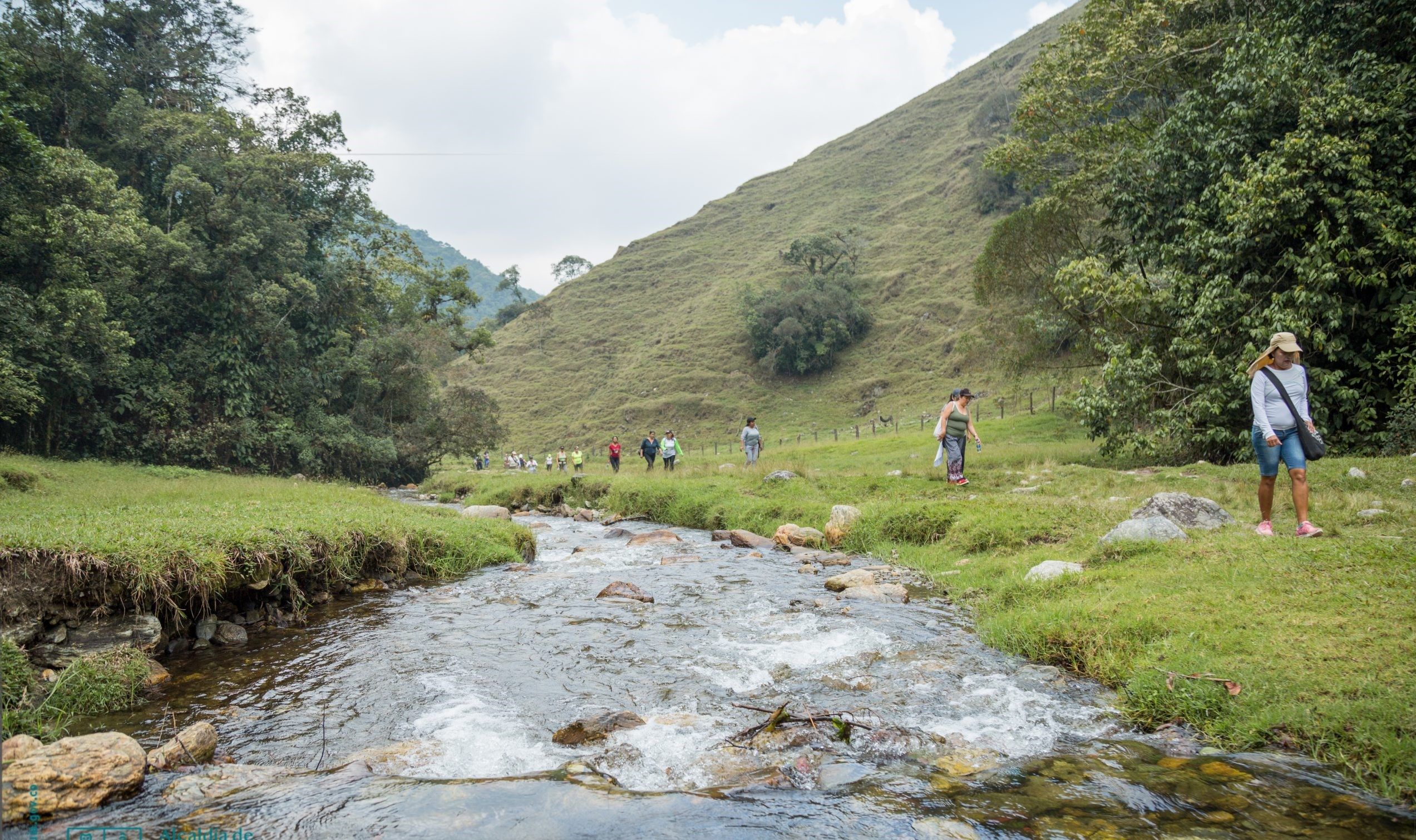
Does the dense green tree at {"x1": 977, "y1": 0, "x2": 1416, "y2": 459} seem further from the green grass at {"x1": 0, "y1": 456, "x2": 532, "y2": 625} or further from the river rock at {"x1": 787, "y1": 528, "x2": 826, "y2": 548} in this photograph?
the green grass at {"x1": 0, "y1": 456, "x2": 532, "y2": 625}

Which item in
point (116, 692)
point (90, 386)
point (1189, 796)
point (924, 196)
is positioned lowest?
point (1189, 796)

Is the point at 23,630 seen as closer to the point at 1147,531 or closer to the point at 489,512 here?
the point at 1147,531

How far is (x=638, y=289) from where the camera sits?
115 m

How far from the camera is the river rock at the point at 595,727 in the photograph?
6121 mm

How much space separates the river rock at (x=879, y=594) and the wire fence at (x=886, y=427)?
30420mm

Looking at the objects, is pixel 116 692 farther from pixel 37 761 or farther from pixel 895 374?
pixel 895 374

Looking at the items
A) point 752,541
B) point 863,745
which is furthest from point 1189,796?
point 752,541

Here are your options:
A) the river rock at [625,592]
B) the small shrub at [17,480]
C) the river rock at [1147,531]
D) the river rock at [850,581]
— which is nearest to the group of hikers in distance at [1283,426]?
the river rock at [1147,531]

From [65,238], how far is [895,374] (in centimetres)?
6057

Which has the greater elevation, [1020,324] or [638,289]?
[638,289]

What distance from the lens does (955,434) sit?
1803 cm

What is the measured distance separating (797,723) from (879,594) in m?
4.88

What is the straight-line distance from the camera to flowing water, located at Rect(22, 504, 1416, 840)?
15.5 feet

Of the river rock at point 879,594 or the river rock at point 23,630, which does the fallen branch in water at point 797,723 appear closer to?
the river rock at point 879,594
